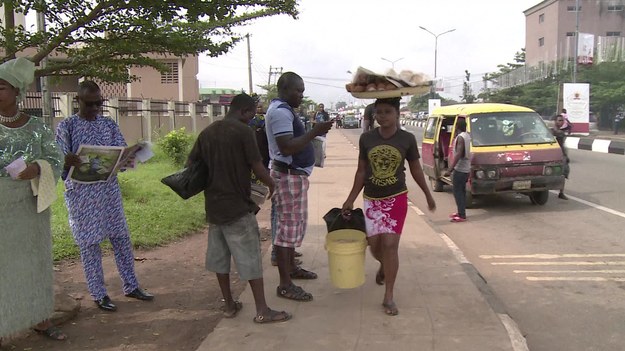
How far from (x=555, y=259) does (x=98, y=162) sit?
15.6 ft

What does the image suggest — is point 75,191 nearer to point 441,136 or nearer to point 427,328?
point 427,328

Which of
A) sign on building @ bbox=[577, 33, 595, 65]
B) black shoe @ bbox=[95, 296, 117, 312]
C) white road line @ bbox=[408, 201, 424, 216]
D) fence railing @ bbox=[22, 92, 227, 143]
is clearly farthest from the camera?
sign on building @ bbox=[577, 33, 595, 65]

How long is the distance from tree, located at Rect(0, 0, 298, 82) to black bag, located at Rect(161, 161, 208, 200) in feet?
3.31

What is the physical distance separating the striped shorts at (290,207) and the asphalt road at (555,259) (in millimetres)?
1883

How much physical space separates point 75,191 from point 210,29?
2.14 meters

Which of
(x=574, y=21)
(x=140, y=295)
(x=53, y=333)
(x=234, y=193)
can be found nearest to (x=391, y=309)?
(x=234, y=193)

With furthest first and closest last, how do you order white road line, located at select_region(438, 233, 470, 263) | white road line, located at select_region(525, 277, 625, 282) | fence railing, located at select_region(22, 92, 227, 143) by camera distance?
fence railing, located at select_region(22, 92, 227, 143), white road line, located at select_region(438, 233, 470, 263), white road line, located at select_region(525, 277, 625, 282)

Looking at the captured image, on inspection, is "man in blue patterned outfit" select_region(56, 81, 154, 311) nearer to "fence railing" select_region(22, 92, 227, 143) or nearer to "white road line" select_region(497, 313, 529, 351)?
"white road line" select_region(497, 313, 529, 351)

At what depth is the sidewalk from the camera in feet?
11.2

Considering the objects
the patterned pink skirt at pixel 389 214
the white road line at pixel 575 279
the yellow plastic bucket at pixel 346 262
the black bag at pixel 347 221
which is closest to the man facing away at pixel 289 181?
the black bag at pixel 347 221

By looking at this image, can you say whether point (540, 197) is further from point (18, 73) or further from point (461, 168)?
point (18, 73)

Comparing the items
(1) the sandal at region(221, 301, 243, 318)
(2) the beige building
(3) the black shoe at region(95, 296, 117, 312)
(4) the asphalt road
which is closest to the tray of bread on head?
(1) the sandal at region(221, 301, 243, 318)

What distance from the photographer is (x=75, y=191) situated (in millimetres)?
3902

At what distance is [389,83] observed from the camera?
3873mm
